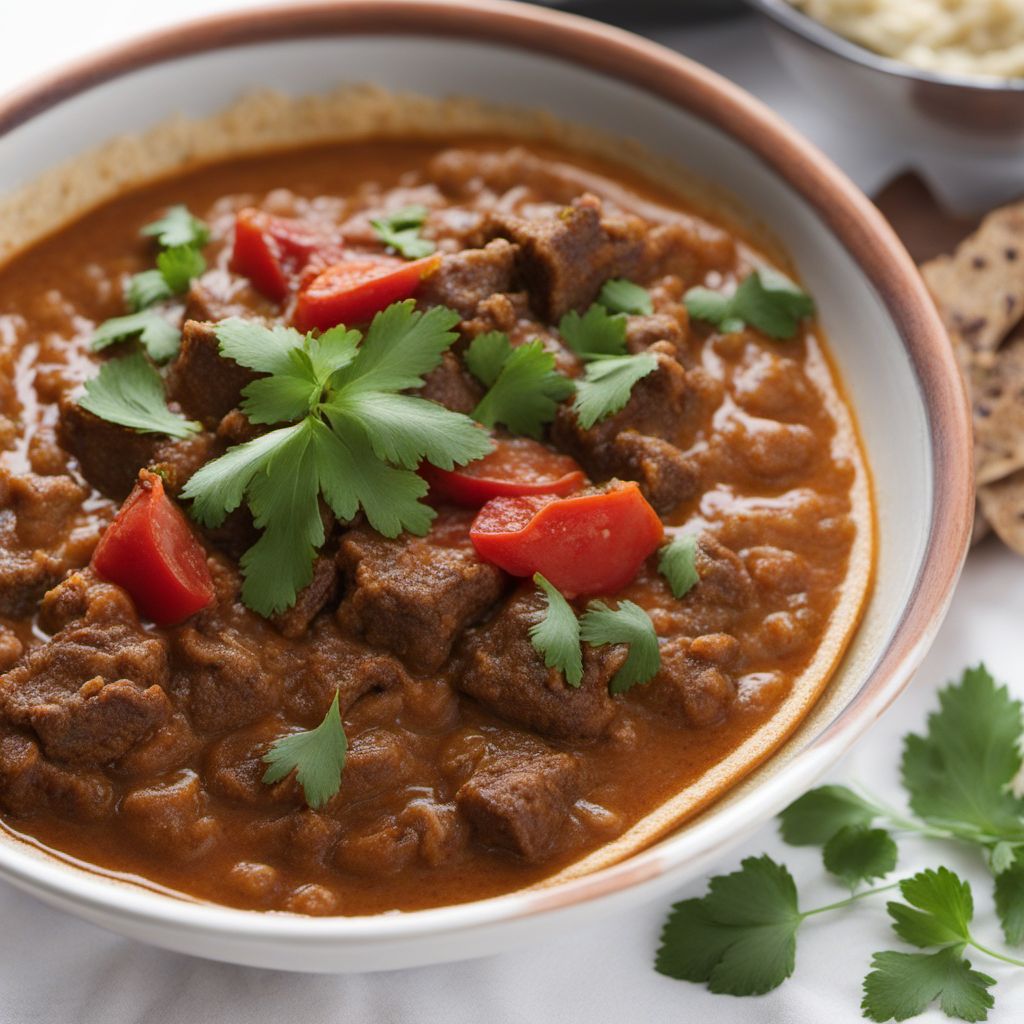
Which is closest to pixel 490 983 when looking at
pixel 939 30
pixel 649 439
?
pixel 649 439

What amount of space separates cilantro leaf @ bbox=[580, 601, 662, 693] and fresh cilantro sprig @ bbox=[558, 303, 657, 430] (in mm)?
706

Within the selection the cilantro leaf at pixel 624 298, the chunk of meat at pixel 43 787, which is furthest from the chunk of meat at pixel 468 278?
the chunk of meat at pixel 43 787

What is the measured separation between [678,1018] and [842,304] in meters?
2.70

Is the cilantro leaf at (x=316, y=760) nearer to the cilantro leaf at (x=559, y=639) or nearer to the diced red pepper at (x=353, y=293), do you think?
the cilantro leaf at (x=559, y=639)

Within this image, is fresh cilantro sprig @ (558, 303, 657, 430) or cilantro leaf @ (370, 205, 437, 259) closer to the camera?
fresh cilantro sprig @ (558, 303, 657, 430)

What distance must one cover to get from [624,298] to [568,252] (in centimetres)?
30

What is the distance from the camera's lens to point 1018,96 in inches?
245

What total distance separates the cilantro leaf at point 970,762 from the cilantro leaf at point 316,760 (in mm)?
2095

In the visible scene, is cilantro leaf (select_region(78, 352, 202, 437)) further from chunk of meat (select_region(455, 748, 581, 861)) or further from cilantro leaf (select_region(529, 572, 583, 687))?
chunk of meat (select_region(455, 748, 581, 861))

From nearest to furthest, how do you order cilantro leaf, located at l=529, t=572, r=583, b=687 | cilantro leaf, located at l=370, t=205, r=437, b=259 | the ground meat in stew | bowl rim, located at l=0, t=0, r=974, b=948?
bowl rim, located at l=0, t=0, r=974, b=948 → the ground meat in stew → cilantro leaf, located at l=529, t=572, r=583, b=687 → cilantro leaf, located at l=370, t=205, r=437, b=259

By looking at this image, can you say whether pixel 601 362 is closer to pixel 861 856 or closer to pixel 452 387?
pixel 452 387

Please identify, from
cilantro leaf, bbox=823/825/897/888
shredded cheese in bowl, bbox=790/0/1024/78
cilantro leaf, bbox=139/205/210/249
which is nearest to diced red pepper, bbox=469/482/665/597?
cilantro leaf, bbox=823/825/897/888

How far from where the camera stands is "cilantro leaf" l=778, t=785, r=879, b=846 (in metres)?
4.89

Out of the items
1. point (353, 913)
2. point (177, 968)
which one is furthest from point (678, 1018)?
point (177, 968)
